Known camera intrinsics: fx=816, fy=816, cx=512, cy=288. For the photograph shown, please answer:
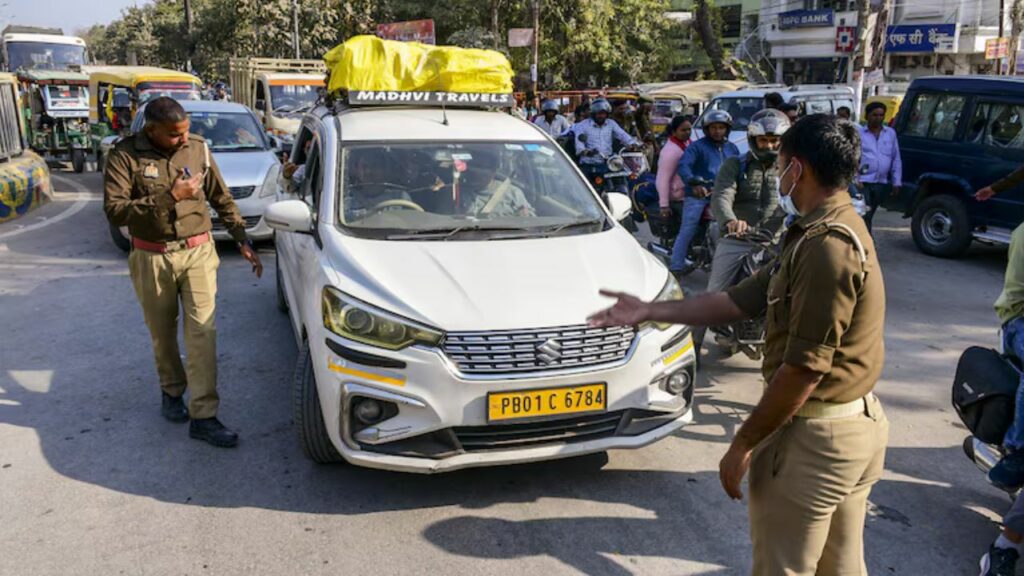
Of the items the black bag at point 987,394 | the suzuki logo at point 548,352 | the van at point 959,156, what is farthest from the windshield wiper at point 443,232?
the van at point 959,156

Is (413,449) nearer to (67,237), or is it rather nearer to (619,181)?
(619,181)

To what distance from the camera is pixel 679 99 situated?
64.2ft

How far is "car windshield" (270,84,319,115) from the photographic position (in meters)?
17.4

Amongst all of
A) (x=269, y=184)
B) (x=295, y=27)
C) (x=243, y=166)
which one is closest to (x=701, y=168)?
(x=269, y=184)

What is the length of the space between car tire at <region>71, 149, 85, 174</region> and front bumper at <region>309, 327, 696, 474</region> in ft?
58.1

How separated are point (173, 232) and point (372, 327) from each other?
1487 mm

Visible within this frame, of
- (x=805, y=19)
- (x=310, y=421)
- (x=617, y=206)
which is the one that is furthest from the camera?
(x=805, y=19)

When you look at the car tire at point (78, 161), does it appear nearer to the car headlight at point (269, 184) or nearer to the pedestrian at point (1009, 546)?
the car headlight at point (269, 184)

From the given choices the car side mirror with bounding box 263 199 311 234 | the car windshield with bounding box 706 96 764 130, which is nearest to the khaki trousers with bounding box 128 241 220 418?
the car side mirror with bounding box 263 199 311 234

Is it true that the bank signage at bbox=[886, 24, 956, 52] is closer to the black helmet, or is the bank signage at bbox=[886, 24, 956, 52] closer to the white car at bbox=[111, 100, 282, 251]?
the white car at bbox=[111, 100, 282, 251]

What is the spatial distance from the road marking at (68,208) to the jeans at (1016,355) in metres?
11.1

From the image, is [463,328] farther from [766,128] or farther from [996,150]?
[996,150]

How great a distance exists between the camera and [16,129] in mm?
13258

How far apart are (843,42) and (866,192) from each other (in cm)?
1135
